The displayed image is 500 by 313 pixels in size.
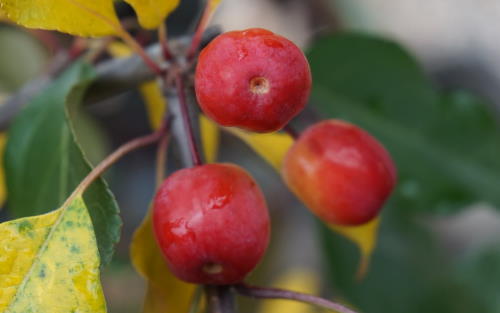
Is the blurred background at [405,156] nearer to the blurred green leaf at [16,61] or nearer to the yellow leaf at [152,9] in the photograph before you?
the blurred green leaf at [16,61]

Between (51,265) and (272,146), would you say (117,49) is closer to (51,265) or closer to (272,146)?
(272,146)

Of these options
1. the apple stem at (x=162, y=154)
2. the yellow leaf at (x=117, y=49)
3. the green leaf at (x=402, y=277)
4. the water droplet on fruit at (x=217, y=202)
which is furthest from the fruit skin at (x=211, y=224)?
the green leaf at (x=402, y=277)

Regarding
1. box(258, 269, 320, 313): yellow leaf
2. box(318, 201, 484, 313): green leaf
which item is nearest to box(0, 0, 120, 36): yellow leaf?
box(318, 201, 484, 313): green leaf

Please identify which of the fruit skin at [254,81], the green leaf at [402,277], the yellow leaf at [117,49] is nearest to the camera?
the fruit skin at [254,81]

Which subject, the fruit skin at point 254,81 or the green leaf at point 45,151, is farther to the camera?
the green leaf at point 45,151

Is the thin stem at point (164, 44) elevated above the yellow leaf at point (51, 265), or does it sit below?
above

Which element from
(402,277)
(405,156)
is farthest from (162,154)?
(402,277)
